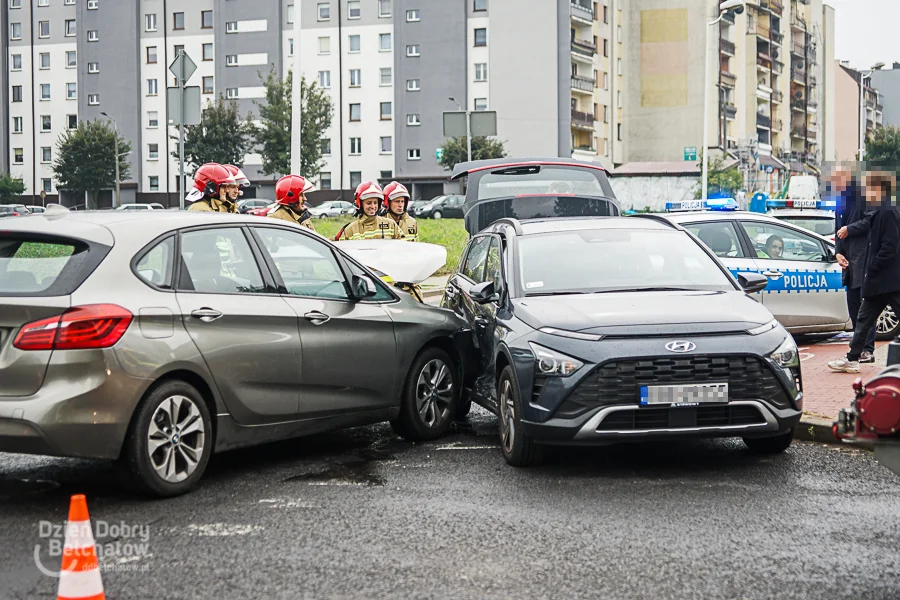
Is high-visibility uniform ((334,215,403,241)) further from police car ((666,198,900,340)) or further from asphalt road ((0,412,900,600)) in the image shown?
asphalt road ((0,412,900,600))

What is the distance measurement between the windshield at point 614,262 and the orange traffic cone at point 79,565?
13.7 feet

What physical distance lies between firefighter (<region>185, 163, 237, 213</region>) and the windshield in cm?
346

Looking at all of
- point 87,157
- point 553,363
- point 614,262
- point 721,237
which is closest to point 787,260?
point 721,237

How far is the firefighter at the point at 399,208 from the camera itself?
1183 cm

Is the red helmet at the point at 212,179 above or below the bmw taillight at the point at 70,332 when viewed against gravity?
above

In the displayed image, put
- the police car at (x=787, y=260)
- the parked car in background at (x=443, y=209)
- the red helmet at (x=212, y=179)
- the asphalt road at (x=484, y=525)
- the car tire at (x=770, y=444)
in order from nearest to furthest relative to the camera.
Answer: the asphalt road at (x=484, y=525), the car tire at (x=770, y=444), the red helmet at (x=212, y=179), the police car at (x=787, y=260), the parked car in background at (x=443, y=209)

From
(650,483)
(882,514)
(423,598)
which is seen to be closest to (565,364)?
(650,483)

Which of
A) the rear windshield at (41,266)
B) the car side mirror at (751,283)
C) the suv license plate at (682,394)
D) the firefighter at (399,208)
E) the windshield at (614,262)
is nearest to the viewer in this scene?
the rear windshield at (41,266)

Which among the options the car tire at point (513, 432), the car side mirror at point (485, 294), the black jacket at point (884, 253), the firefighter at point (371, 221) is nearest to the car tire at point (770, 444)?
the car tire at point (513, 432)

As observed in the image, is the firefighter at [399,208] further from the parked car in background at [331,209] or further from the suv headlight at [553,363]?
the parked car in background at [331,209]

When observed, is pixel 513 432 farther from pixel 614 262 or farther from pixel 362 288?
pixel 614 262

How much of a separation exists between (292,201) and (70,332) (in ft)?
18.0

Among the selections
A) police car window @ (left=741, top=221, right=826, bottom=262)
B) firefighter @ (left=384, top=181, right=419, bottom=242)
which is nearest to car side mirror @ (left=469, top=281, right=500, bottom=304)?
firefighter @ (left=384, top=181, right=419, bottom=242)

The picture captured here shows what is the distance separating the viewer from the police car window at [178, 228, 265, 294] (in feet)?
21.2
